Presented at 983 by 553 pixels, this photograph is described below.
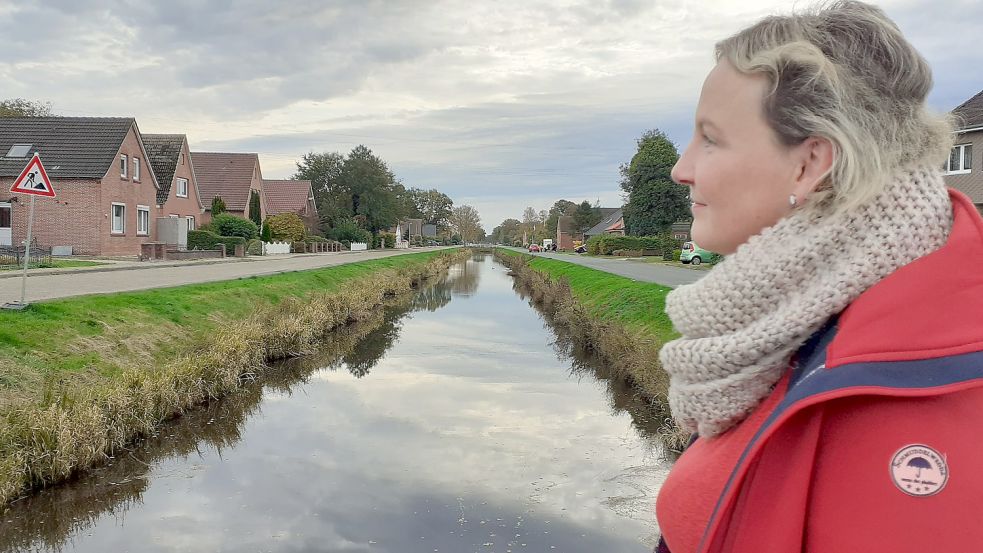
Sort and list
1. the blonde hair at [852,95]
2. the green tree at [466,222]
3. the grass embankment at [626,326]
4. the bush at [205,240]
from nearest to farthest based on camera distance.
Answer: the blonde hair at [852,95] → the grass embankment at [626,326] → the bush at [205,240] → the green tree at [466,222]

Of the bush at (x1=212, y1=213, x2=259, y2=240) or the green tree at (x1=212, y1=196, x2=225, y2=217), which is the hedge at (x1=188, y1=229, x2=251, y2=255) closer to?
the bush at (x1=212, y1=213, x2=259, y2=240)

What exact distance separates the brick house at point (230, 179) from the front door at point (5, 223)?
60.9 feet

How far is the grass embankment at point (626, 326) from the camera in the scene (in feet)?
31.9

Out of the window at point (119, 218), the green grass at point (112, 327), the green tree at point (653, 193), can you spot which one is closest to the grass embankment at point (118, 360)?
the green grass at point (112, 327)

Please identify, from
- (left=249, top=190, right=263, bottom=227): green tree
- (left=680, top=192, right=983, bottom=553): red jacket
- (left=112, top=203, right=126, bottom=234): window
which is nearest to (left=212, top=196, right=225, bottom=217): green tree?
(left=249, top=190, right=263, bottom=227): green tree

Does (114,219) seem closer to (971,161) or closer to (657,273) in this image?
(657,273)

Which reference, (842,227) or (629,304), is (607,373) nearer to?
(629,304)

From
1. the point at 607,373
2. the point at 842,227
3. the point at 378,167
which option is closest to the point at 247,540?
the point at 842,227

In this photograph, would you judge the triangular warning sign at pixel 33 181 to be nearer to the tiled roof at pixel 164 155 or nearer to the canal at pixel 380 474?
the canal at pixel 380 474

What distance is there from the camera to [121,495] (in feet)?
21.3

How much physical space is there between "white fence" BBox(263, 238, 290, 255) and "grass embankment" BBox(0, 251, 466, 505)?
26243 mm

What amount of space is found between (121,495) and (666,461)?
5285mm

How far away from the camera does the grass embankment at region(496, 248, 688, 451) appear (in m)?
9.72

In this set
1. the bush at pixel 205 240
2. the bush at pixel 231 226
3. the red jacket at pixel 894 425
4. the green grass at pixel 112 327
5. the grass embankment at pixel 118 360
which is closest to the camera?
the red jacket at pixel 894 425
